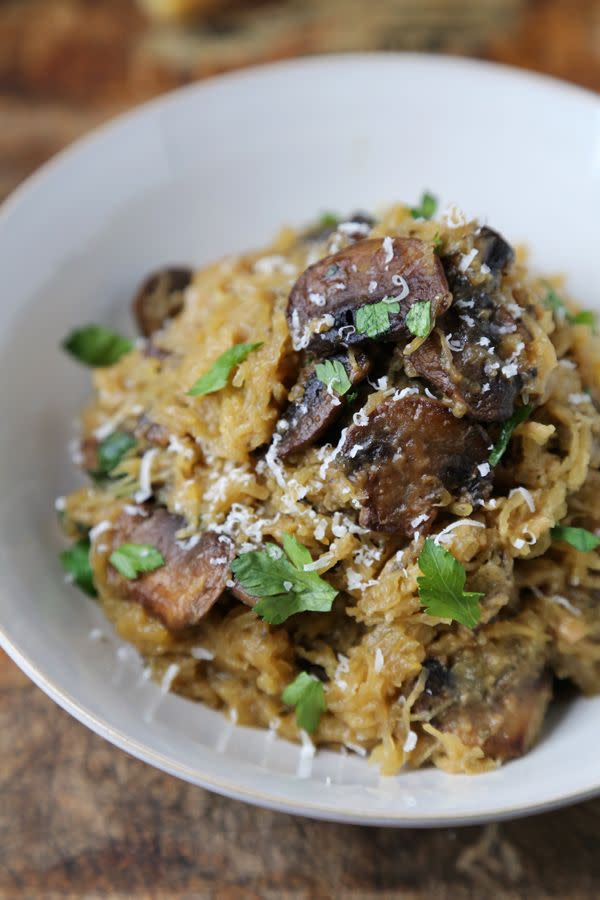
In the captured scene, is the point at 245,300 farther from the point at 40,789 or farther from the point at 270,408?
the point at 40,789

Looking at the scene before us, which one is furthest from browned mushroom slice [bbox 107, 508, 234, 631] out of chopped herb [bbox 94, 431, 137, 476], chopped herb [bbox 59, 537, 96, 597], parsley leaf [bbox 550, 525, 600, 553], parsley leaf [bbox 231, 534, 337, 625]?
parsley leaf [bbox 550, 525, 600, 553]

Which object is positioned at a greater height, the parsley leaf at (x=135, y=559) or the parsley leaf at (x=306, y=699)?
the parsley leaf at (x=135, y=559)

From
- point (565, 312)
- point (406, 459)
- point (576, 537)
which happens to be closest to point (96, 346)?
point (406, 459)

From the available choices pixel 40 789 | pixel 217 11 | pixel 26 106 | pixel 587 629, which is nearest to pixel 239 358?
pixel 587 629

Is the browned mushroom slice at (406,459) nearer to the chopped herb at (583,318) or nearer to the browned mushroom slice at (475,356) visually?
the browned mushroom slice at (475,356)

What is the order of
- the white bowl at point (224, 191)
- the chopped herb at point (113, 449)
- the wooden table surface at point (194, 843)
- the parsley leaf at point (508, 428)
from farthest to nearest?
the white bowl at point (224, 191) < the chopped herb at point (113, 449) < the wooden table surface at point (194, 843) < the parsley leaf at point (508, 428)

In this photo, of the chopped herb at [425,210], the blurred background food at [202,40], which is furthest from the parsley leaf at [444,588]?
the blurred background food at [202,40]

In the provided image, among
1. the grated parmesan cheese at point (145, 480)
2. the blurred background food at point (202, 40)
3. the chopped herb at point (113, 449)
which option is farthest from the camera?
the blurred background food at point (202, 40)
